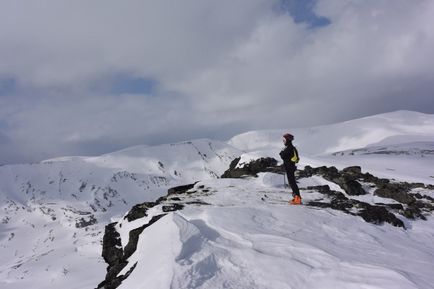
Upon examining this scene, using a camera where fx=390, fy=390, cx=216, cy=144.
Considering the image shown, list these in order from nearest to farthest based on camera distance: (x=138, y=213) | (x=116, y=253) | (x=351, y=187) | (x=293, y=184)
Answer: (x=116, y=253) < (x=138, y=213) < (x=293, y=184) < (x=351, y=187)

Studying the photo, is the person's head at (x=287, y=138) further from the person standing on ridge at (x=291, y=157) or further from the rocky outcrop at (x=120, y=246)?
the rocky outcrop at (x=120, y=246)

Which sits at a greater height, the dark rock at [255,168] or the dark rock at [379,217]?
the dark rock at [255,168]

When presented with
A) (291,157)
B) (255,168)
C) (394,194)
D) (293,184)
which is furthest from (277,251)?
(255,168)

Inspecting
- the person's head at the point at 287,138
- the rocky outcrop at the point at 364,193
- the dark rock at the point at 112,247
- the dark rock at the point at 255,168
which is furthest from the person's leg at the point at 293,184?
the dark rock at the point at 255,168

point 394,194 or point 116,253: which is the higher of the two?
point 394,194

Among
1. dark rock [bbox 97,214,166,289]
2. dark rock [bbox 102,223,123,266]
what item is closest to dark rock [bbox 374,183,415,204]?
dark rock [bbox 97,214,166,289]

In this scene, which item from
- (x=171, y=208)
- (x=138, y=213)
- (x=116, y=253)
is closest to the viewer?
(x=116, y=253)

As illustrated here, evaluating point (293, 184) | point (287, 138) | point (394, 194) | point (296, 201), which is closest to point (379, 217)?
point (296, 201)

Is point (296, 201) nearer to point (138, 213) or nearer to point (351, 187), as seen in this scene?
point (351, 187)

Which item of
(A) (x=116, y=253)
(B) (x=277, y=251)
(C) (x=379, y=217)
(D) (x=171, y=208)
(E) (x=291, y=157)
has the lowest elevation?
(A) (x=116, y=253)

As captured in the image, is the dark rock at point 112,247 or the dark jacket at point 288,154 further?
the dark jacket at point 288,154

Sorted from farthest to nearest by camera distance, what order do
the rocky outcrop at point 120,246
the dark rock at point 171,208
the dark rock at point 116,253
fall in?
the dark rock at point 171,208 → the rocky outcrop at point 120,246 → the dark rock at point 116,253

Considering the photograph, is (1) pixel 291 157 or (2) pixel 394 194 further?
(2) pixel 394 194

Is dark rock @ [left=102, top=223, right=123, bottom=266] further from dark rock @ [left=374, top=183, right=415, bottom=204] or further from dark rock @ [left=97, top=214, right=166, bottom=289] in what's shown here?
dark rock @ [left=374, top=183, right=415, bottom=204]
